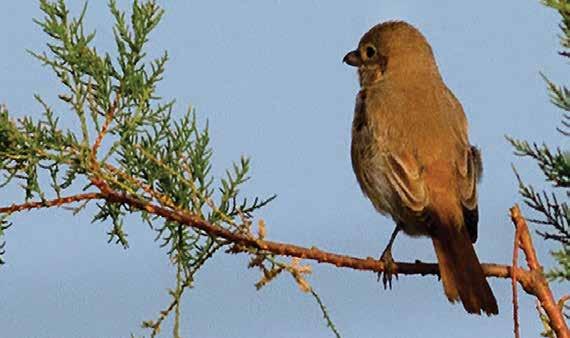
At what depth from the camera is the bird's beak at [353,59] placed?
5.59 meters

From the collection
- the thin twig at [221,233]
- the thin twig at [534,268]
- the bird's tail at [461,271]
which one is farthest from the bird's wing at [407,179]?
the thin twig at [534,268]

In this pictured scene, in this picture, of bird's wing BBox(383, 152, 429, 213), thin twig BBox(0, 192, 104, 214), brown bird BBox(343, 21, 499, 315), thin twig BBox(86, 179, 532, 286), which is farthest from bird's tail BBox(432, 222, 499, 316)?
thin twig BBox(0, 192, 104, 214)

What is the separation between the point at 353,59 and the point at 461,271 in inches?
80.2

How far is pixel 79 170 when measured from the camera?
8.37ft

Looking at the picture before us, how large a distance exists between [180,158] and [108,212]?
0.30m

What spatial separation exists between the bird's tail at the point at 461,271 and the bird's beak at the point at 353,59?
5.07 feet

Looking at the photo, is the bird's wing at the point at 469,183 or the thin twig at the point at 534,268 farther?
the bird's wing at the point at 469,183

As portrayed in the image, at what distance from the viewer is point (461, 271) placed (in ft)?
12.7

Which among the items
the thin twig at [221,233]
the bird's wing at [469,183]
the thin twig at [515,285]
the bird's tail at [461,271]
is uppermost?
the bird's wing at [469,183]

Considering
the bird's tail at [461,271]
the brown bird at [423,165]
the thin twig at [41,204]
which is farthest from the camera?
the brown bird at [423,165]

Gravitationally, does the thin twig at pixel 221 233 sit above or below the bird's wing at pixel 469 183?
below

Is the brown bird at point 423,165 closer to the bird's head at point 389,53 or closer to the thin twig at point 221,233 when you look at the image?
the bird's head at point 389,53

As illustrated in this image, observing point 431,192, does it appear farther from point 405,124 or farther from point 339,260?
point 339,260

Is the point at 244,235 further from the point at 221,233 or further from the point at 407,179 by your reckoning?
the point at 407,179
